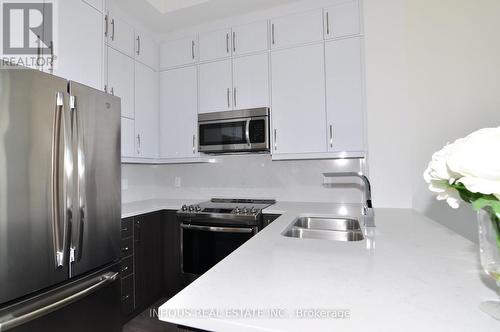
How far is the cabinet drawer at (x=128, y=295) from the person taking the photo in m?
1.97

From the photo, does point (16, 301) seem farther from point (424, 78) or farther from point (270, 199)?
point (424, 78)

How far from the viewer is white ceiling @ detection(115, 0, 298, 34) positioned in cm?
228

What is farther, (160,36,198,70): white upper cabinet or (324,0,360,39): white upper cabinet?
(160,36,198,70): white upper cabinet

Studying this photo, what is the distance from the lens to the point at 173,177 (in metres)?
3.07

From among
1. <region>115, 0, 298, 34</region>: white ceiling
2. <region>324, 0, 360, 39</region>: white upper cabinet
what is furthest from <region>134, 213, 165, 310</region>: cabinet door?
<region>324, 0, 360, 39</region>: white upper cabinet

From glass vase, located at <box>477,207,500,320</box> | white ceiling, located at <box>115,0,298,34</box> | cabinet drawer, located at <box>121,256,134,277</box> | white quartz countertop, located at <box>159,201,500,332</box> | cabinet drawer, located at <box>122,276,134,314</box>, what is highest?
white ceiling, located at <box>115,0,298,34</box>

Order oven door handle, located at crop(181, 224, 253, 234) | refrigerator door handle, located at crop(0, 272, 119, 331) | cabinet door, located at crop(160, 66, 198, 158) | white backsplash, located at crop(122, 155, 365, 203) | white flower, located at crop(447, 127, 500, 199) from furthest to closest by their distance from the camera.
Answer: cabinet door, located at crop(160, 66, 198, 158)
white backsplash, located at crop(122, 155, 365, 203)
oven door handle, located at crop(181, 224, 253, 234)
refrigerator door handle, located at crop(0, 272, 119, 331)
white flower, located at crop(447, 127, 500, 199)

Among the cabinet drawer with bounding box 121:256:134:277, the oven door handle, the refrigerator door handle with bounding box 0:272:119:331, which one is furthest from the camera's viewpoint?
the oven door handle

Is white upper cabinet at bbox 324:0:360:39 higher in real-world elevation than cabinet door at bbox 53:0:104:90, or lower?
higher

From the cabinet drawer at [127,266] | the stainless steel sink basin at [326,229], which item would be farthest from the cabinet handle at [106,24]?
the stainless steel sink basin at [326,229]

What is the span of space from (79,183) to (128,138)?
103 cm

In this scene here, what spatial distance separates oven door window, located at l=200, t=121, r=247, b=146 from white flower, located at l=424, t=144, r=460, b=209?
5.98 ft

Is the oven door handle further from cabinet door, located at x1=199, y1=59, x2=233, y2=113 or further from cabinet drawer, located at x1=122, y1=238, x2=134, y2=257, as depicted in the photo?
cabinet door, located at x1=199, y1=59, x2=233, y2=113

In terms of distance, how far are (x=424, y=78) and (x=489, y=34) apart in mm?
417
